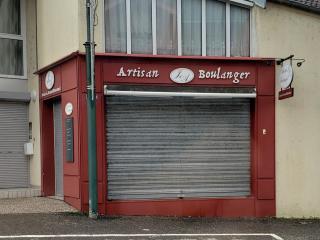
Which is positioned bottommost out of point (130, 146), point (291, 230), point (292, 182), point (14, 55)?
point (291, 230)

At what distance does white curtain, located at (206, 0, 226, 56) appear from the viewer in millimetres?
12742

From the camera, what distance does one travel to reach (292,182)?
12.7m

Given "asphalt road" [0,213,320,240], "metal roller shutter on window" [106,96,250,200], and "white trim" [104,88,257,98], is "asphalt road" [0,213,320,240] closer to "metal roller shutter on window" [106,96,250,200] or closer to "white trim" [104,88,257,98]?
"metal roller shutter on window" [106,96,250,200]

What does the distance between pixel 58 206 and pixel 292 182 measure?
17.0 feet

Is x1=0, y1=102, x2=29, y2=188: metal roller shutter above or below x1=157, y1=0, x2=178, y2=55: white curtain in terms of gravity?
below

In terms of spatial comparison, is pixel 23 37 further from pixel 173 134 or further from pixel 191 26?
pixel 173 134

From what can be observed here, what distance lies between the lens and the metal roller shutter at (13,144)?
1409cm

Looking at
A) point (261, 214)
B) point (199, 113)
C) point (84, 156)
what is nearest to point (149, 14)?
point (199, 113)

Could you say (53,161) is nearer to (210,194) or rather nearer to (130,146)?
(130,146)

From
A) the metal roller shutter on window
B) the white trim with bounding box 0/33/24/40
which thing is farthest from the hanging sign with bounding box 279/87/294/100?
the white trim with bounding box 0/33/24/40

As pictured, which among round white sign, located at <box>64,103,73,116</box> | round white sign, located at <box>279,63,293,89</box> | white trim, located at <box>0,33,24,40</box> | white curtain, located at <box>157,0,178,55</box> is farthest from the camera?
white trim, located at <box>0,33,24,40</box>

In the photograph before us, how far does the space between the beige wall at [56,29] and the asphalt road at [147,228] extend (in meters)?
3.61

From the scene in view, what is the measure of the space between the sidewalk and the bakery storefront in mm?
279

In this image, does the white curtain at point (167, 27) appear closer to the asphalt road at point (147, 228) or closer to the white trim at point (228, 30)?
the white trim at point (228, 30)
